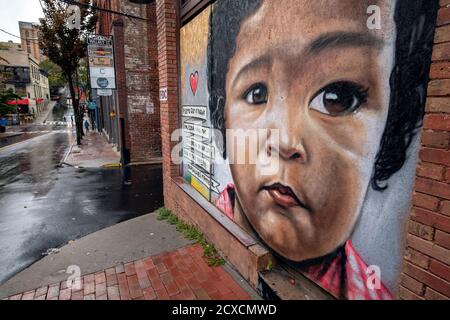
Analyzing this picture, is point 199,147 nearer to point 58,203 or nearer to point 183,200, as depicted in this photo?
point 183,200

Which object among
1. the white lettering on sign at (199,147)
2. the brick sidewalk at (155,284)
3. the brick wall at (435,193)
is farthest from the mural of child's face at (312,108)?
the white lettering on sign at (199,147)

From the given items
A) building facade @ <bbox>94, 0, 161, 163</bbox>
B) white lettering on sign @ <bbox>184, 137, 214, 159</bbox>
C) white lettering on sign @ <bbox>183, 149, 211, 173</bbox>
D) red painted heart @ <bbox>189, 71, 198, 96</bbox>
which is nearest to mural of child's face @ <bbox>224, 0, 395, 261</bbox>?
white lettering on sign @ <bbox>184, 137, 214, 159</bbox>

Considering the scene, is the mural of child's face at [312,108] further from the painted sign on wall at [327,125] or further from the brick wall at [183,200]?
the brick wall at [183,200]

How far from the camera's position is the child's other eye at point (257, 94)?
2.84 metres

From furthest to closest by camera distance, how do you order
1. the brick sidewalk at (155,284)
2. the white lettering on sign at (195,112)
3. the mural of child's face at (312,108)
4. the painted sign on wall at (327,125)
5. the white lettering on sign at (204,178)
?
the white lettering on sign at (195,112) < the white lettering on sign at (204,178) < the brick sidewalk at (155,284) < the mural of child's face at (312,108) < the painted sign on wall at (327,125)

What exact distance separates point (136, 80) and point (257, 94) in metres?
10.5

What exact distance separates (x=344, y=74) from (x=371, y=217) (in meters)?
1.04

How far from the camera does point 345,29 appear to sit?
192 cm

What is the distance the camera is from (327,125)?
6.97ft

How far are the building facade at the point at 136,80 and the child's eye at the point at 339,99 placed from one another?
11007mm

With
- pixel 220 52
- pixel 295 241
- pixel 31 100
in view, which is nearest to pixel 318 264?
pixel 295 241

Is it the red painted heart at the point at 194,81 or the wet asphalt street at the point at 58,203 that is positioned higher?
the red painted heart at the point at 194,81

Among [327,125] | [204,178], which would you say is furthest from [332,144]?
[204,178]
